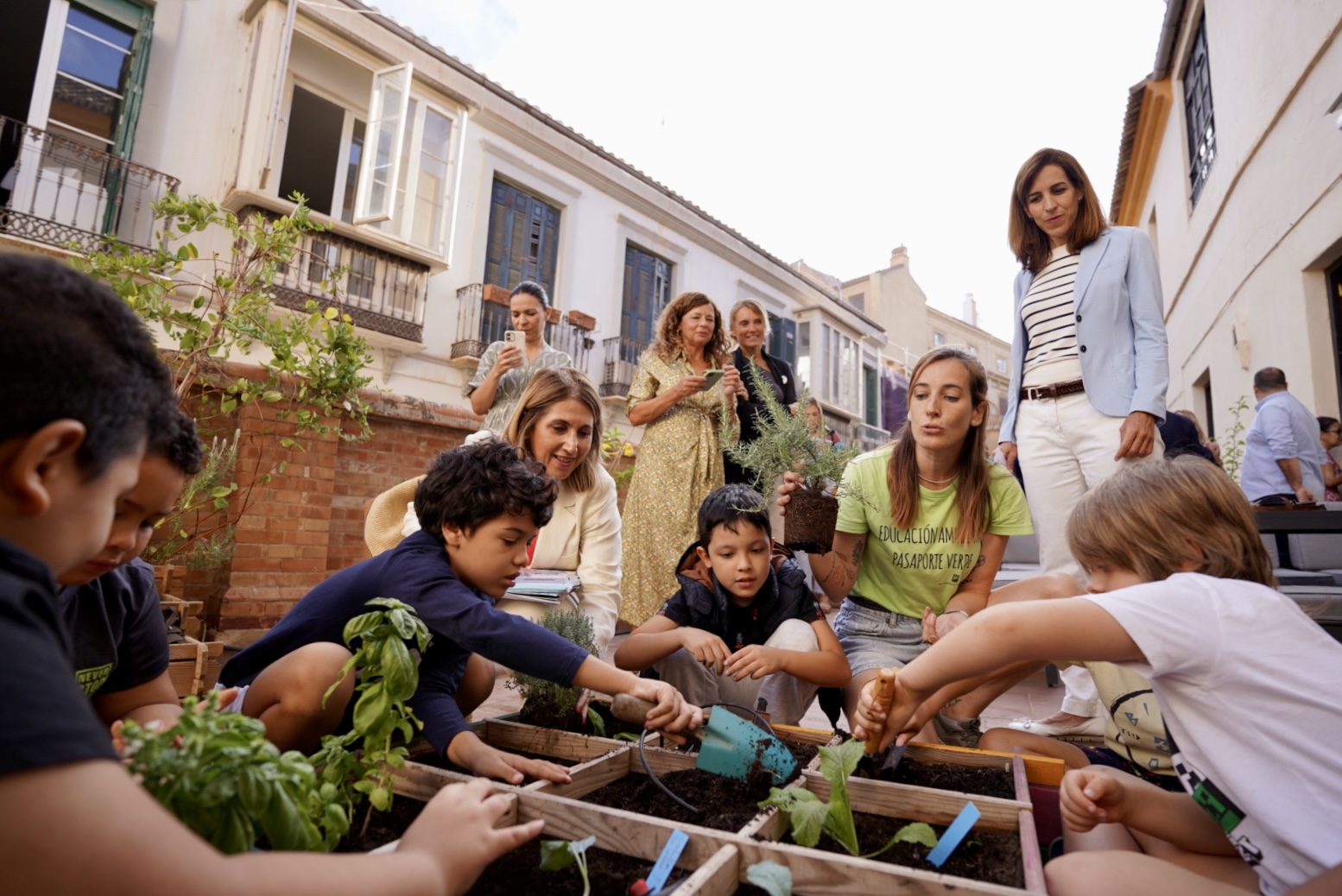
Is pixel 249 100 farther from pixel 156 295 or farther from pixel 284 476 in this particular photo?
pixel 156 295

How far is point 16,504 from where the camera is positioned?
2.13 feet

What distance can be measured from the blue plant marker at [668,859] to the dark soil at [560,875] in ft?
0.16

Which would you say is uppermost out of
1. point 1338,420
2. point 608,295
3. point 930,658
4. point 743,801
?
point 608,295

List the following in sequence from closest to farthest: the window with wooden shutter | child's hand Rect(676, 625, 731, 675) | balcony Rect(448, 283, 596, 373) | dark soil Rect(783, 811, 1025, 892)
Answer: dark soil Rect(783, 811, 1025, 892), child's hand Rect(676, 625, 731, 675), balcony Rect(448, 283, 596, 373), the window with wooden shutter

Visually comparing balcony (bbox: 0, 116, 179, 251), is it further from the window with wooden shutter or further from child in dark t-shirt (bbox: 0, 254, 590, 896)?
child in dark t-shirt (bbox: 0, 254, 590, 896)

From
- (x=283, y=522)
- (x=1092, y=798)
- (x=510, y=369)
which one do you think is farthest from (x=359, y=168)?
(x=1092, y=798)

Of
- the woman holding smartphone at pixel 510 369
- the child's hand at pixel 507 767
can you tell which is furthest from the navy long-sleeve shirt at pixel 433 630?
the woman holding smartphone at pixel 510 369

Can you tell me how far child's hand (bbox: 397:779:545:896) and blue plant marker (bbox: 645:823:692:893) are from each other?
0.29 meters

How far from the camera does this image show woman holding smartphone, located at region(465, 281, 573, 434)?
3529mm

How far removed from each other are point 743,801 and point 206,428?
139 inches

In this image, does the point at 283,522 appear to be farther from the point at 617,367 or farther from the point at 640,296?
the point at 640,296

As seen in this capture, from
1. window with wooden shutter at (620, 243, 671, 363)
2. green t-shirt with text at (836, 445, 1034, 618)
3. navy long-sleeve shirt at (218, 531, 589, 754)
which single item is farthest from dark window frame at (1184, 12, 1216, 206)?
navy long-sleeve shirt at (218, 531, 589, 754)

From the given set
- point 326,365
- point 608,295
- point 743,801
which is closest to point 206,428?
point 326,365

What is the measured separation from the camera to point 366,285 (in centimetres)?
899
